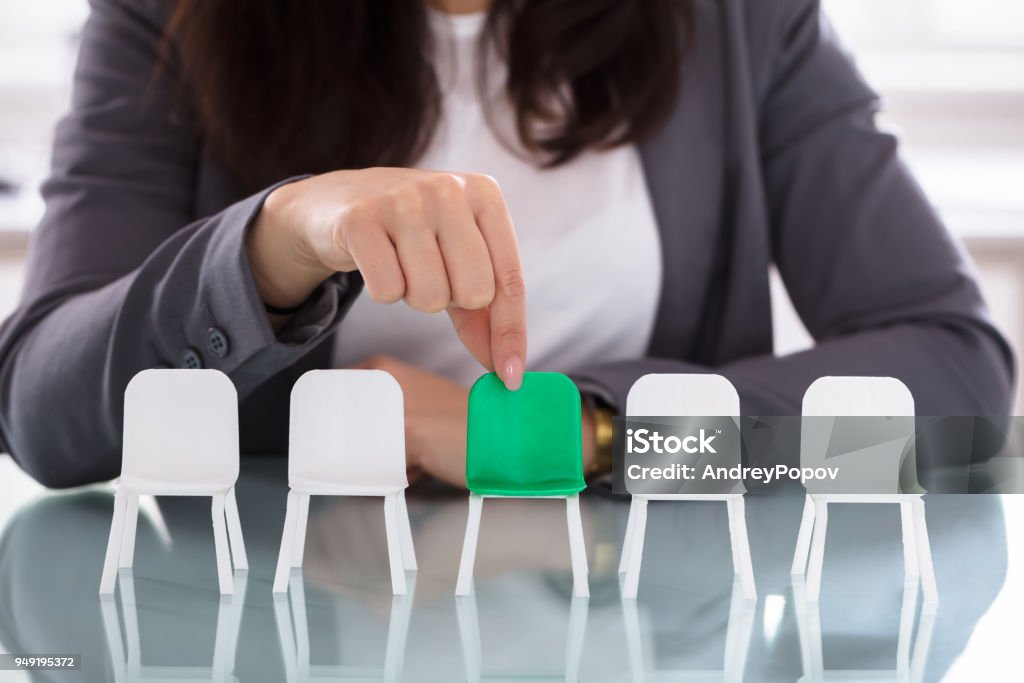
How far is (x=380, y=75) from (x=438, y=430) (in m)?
0.41

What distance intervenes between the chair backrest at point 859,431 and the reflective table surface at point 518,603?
7 cm

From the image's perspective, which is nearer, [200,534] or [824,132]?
[200,534]

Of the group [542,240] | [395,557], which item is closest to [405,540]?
[395,557]

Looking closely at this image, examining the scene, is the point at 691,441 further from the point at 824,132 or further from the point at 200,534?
the point at 824,132

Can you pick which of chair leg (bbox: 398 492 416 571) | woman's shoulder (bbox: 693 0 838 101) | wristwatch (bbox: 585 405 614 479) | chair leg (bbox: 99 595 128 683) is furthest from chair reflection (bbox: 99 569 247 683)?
woman's shoulder (bbox: 693 0 838 101)

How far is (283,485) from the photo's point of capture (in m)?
0.91

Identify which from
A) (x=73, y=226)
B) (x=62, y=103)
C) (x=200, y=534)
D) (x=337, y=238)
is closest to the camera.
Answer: (x=337, y=238)

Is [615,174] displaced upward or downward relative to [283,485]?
upward

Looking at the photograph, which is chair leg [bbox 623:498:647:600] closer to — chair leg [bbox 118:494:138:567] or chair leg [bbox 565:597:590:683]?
chair leg [bbox 565:597:590:683]

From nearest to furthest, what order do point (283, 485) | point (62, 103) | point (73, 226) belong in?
point (283, 485) < point (73, 226) < point (62, 103)

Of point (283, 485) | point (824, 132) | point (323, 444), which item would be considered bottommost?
point (283, 485)

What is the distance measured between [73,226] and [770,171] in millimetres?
751

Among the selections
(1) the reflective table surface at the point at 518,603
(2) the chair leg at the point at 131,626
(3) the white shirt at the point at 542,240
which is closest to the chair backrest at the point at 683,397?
(1) the reflective table surface at the point at 518,603

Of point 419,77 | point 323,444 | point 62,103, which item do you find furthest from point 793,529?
point 62,103
